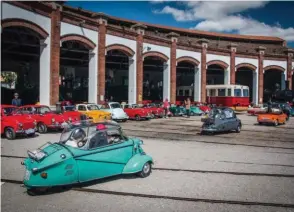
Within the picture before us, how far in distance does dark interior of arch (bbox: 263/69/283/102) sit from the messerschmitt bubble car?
129ft

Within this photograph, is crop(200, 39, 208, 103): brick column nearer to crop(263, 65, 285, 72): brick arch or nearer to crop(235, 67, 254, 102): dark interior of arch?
crop(263, 65, 285, 72): brick arch

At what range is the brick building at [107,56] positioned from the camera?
2009cm

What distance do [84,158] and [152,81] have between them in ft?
119

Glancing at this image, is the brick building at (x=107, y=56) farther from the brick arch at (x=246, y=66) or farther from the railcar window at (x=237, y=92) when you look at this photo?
the railcar window at (x=237, y=92)

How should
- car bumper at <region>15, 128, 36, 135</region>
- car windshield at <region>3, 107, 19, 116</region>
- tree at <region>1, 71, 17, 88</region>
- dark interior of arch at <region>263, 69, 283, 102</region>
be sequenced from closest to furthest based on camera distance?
car bumper at <region>15, 128, 36, 135</region> → car windshield at <region>3, 107, 19, 116</region> → tree at <region>1, 71, 17, 88</region> → dark interior of arch at <region>263, 69, 283, 102</region>

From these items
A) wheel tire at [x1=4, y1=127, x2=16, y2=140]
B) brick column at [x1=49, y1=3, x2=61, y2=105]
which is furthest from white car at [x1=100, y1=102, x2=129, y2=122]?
wheel tire at [x1=4, y1=127, x2=16, y2=140]

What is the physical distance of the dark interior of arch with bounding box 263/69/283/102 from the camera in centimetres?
4251

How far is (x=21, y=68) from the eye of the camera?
104 feet

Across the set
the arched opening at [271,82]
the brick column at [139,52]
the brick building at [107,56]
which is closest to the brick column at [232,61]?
the brick building at [107,56]

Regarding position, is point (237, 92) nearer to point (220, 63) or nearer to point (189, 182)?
point (220, 63)

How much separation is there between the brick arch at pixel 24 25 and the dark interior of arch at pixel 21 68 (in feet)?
17.5

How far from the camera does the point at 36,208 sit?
5.42 meters

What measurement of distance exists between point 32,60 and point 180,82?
21387 millimetres

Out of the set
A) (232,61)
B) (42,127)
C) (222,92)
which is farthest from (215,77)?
(42,127)
